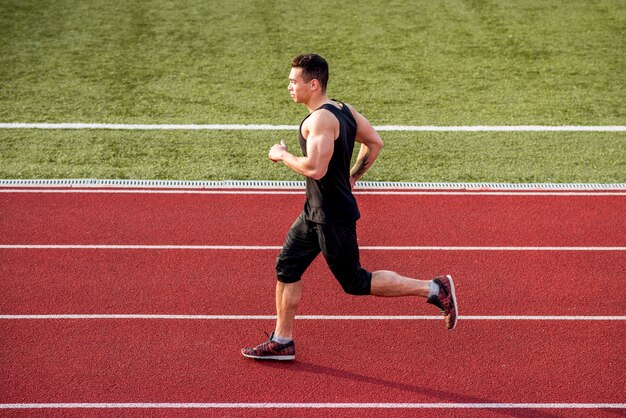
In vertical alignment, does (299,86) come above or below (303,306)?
above

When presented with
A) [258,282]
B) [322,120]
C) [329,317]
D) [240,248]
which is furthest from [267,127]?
[322,120]

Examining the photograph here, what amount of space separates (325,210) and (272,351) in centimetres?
105

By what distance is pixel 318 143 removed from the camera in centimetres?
489

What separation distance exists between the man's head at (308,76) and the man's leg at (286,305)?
1.24 meters

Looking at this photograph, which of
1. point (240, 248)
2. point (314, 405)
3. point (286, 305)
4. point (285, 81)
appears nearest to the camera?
point (314, 405)

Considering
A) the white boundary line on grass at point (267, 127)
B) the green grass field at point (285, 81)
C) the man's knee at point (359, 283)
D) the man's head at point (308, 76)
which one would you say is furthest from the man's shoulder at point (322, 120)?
the white boundary line on grass at point (267, 127)

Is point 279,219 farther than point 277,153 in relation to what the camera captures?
Yes

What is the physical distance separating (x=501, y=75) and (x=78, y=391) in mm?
7947

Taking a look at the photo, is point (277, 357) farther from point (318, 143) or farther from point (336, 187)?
point (318, 143)

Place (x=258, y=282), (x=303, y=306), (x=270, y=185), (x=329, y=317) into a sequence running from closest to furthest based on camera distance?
1. (x=329, y=317)
2. (x=303, y=306)
3. (x=258, y=282)
4. (x=270, y=185)

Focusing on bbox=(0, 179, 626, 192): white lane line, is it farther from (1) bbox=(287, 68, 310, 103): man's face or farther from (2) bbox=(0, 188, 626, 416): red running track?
(1) bbox=(287, 68, 310, 103): man's face

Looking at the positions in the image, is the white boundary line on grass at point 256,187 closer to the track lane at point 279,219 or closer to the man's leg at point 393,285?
the track lane at point 279,219

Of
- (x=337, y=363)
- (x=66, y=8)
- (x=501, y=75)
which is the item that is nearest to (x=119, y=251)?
(x=337, y=363)

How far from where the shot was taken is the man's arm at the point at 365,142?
5.26 meters
